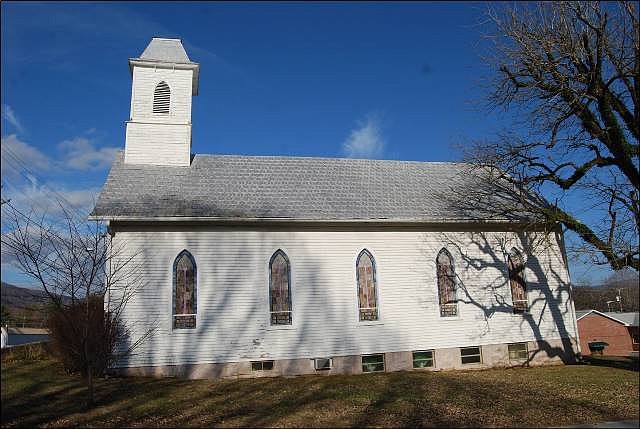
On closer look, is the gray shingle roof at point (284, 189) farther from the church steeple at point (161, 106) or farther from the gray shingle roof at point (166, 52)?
the gray shingle roof at point (166, 52)

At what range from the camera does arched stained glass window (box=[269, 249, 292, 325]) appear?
1719cm

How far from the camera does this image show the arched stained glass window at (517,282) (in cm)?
1984

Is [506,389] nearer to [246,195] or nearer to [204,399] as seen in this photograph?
[204,399]

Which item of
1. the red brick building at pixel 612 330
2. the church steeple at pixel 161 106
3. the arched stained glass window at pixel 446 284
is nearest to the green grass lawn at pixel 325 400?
the arched stained glass window at pixel 446 284

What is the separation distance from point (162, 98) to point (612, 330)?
42.7 meters

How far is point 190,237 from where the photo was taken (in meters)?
16.9

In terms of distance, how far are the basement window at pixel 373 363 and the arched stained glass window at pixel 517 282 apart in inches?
235

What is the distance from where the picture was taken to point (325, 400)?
12.5 meters

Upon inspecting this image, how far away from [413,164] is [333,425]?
15058mm

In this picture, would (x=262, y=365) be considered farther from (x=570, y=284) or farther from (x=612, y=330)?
(x=612, y=330)

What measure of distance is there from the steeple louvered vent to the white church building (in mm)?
45

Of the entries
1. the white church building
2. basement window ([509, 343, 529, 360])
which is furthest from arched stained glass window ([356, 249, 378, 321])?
basement window ([509, 343, 529, 360])

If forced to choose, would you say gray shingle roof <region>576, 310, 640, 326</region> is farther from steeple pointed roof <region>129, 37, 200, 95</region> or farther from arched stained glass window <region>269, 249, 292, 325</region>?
steeple pointed roof <region>129, 37, 200, 95</region>

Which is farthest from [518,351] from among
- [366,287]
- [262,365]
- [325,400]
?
[325,400]
